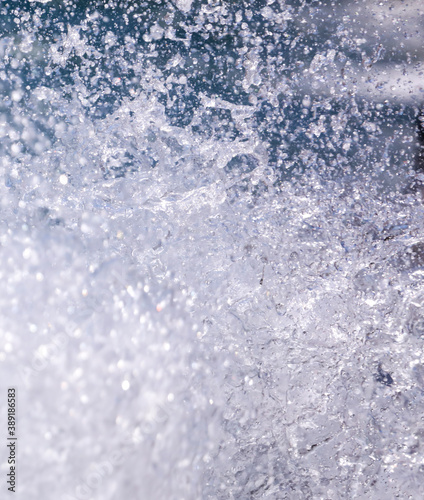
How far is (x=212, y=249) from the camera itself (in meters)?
0.97

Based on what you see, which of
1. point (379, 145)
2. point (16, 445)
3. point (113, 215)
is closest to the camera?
point (16, 445)

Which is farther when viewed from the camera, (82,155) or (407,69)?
(407,69)

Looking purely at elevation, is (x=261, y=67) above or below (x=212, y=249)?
above

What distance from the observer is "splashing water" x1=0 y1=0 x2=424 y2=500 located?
0.88m

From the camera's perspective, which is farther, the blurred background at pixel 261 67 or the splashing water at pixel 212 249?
the blurred background at pixel 261 67

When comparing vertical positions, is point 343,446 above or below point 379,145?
below

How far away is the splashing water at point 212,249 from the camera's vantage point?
875mm

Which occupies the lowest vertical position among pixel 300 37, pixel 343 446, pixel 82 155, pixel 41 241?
pixel 343 446

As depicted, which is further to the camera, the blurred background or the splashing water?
the blurred background

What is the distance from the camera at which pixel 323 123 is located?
108 cm

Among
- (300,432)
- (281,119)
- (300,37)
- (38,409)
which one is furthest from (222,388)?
(300,37)

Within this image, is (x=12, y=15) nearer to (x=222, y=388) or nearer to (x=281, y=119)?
(x=281, y=119)

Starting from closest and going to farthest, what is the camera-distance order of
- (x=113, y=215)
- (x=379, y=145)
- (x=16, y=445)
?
(x=16, y=445) < (x=113, y=215) < (x=379, y=145)

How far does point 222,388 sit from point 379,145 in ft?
1.98
